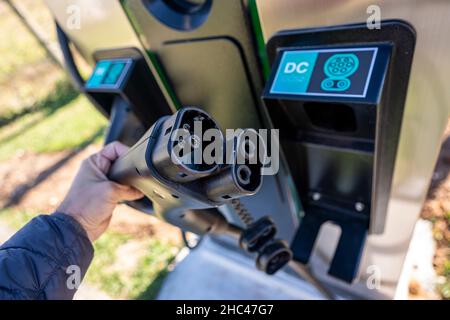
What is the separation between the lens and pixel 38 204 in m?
3.09

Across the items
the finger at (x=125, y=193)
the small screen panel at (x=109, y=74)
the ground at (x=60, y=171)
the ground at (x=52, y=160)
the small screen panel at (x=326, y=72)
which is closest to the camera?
the small screen panel at (x=326, y=72)

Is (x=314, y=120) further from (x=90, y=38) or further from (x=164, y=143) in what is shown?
(x=90, y=38)

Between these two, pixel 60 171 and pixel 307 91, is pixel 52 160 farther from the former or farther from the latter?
pixel 307 91

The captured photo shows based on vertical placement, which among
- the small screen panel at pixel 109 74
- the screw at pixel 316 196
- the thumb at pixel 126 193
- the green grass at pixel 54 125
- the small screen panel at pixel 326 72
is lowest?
the green grass at pixel 54 125

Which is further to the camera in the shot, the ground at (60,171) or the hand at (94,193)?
the ground at (60,171)

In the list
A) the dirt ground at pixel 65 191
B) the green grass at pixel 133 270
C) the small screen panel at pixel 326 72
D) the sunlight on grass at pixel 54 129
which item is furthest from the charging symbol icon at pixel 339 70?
the sunlight on grass at pixel 54 129

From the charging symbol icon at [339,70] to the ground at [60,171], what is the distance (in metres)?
1.37

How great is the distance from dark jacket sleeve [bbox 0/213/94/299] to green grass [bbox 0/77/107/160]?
9.75ft

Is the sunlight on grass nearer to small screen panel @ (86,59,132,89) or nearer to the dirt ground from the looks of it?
the dirt ground

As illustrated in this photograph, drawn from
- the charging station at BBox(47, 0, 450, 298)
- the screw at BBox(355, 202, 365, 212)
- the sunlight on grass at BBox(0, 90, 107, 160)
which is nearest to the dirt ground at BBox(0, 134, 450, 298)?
the sunlight on grass at BBox(0, 90, 107, 160)

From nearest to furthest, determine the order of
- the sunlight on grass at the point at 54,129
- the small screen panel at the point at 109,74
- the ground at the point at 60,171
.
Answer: the small screen panel at the point at 109,74 < the ground at the point at 60,171 < the sunlight on grass at the point at 54,129

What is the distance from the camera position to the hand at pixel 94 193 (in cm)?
92

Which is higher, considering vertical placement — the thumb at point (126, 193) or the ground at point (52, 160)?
the thumb at point (126, 193)

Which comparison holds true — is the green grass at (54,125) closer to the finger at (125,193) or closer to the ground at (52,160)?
the ground at (52,160)
